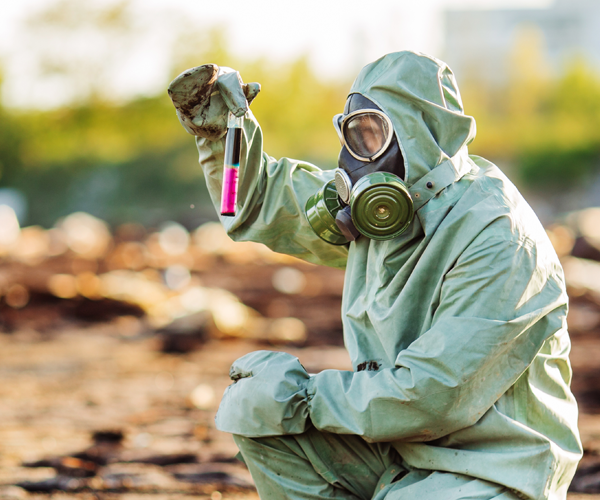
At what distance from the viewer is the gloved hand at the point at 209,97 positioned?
267 cm

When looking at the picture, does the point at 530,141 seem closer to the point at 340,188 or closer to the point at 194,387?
the point at 194,387

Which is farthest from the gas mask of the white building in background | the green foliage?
the white building in background

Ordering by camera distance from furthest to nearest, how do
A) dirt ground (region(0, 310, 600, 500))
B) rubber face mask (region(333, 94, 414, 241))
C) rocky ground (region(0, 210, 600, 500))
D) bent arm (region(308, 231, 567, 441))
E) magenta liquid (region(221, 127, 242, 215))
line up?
rocky ground (region(0, 210, 600, 500))
dirt ground (region(0, 310, 600, 500))
magenta liquid (region(221, 127, 242, 215))
rubber face mask (region(333, 94, 414, 241))
bent arm (region(308, 231, 567, 441))

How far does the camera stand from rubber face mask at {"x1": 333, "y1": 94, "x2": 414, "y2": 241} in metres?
2.37

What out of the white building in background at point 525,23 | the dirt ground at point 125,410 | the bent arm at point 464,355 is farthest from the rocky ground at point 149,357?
the white building in background at point 525,23

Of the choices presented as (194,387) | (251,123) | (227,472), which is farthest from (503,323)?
(194,387)

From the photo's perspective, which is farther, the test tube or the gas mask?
the test tube

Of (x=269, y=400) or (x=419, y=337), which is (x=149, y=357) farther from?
(x=419, y=337)

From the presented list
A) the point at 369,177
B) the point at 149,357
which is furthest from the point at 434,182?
the point at 149,357

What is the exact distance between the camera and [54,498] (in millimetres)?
3895

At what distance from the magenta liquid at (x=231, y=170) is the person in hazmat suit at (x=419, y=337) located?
0.33 ft

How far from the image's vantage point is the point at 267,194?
302 cm

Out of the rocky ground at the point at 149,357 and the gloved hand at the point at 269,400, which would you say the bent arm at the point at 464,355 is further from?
the rocky ground at the point at 149,357

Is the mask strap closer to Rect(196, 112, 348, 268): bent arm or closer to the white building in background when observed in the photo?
Rect(196, 112, 348, 268): bent arm
